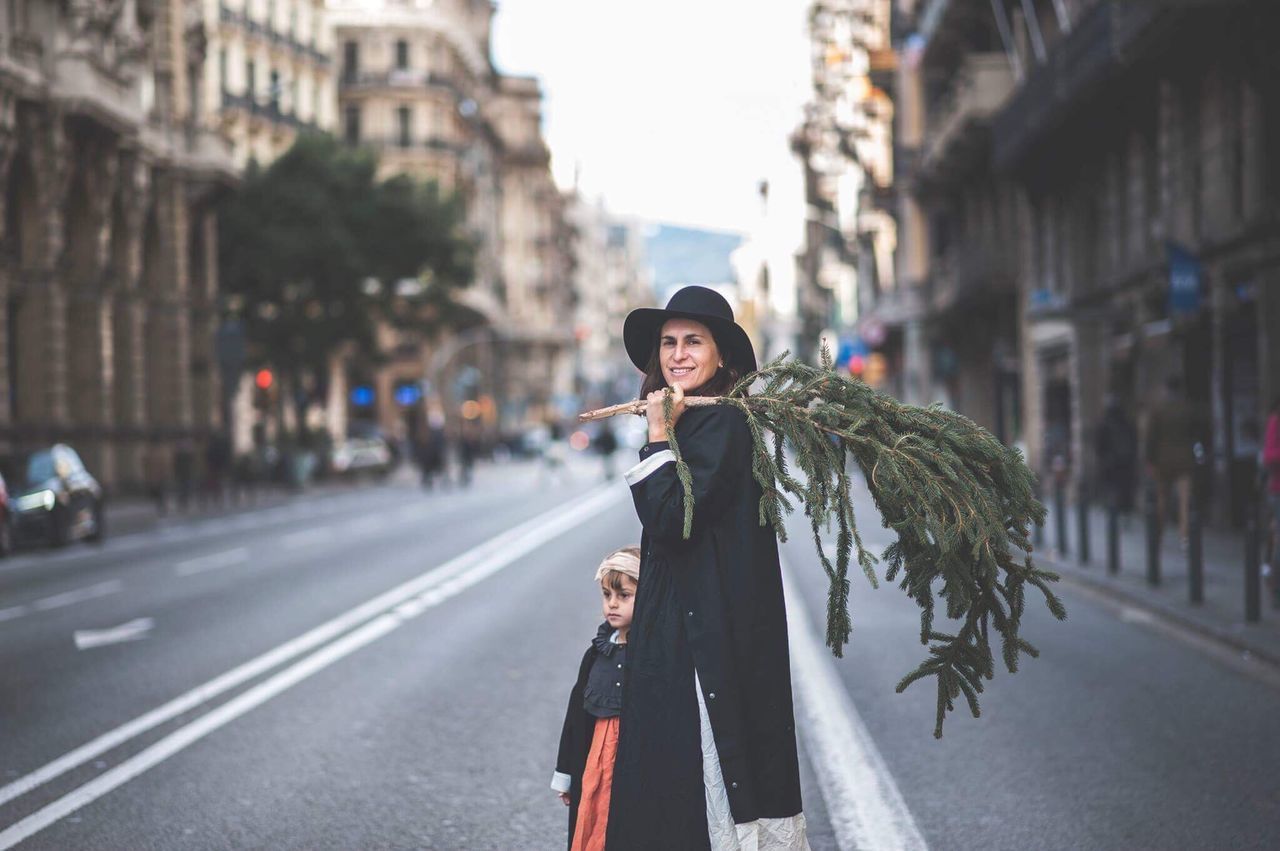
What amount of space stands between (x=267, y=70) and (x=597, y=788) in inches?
2474

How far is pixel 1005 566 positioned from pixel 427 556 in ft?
51.8

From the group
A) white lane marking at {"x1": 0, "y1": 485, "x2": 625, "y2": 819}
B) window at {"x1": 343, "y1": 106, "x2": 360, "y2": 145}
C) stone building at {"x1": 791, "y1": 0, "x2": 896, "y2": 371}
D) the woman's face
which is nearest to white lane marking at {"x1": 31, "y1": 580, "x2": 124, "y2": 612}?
white lane marking at {"x1": 0, "y1": 485, "x2": 625, "y2": 819}

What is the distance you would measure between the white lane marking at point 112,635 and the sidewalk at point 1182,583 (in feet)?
22.0

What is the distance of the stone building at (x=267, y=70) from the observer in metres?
59.6

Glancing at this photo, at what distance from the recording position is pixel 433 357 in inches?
3199

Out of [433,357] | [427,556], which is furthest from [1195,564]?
[433,357]

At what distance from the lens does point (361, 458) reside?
50844 millimetres

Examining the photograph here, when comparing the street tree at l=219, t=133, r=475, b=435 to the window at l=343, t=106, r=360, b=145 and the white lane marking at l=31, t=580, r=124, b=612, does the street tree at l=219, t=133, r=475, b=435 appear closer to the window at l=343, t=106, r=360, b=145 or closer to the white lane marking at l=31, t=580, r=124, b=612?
the white lane marking at l=31, t=580, r=124, b=612

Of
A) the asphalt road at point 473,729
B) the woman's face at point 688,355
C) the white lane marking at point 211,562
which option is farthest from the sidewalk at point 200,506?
the woman's face at point 688,355

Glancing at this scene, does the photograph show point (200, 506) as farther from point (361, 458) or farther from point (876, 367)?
point (876, 367)

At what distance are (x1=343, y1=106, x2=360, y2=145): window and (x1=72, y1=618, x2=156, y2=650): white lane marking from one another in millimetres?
70574

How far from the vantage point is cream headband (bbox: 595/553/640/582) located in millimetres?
4012

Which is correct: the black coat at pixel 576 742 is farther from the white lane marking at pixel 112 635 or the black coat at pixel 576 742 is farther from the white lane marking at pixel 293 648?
the white lane marking at pixel 112 635

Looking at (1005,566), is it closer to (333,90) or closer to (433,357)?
(333,90)
